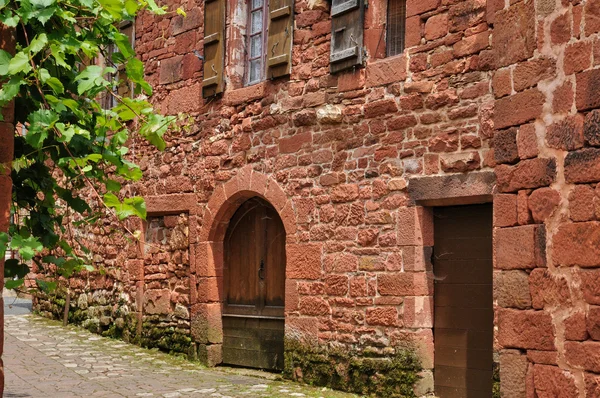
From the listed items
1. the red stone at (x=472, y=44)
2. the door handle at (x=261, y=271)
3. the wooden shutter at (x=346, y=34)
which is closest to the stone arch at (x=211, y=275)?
the door handle at (x=261, y=271)

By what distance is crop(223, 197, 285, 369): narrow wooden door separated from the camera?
8547 millimetres

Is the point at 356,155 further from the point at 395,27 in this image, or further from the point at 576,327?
the point at 576,327

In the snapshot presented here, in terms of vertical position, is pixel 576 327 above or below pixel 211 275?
below

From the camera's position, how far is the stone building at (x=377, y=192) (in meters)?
4.38

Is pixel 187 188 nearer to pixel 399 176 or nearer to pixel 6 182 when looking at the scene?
pixel 399 176

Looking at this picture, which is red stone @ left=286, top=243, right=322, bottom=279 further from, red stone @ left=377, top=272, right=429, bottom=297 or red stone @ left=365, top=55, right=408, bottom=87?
red stone @ left=365, top=55, right=408, bottom=87

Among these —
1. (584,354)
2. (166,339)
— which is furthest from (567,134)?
(166,339)

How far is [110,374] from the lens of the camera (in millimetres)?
8148

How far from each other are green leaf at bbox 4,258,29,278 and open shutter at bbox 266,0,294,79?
437cm

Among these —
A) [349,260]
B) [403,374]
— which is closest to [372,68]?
[349,260]

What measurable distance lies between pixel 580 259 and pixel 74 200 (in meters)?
2.64

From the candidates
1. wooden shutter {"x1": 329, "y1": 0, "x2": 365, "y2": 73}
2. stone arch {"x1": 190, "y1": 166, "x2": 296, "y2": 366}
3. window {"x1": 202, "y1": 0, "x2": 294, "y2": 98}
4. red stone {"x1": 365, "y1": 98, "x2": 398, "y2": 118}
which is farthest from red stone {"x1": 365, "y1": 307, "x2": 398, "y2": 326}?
window {"x1": 202, "y1": 0, "x2": 294, "y2": 98}

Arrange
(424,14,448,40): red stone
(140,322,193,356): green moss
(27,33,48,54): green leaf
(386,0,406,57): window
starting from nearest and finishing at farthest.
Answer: (27,33,48,54): green leaf, (424,14,448,40): red stone, (386,0,406,57): window, (140,322,193,356): green moss

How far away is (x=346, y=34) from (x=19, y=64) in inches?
175
